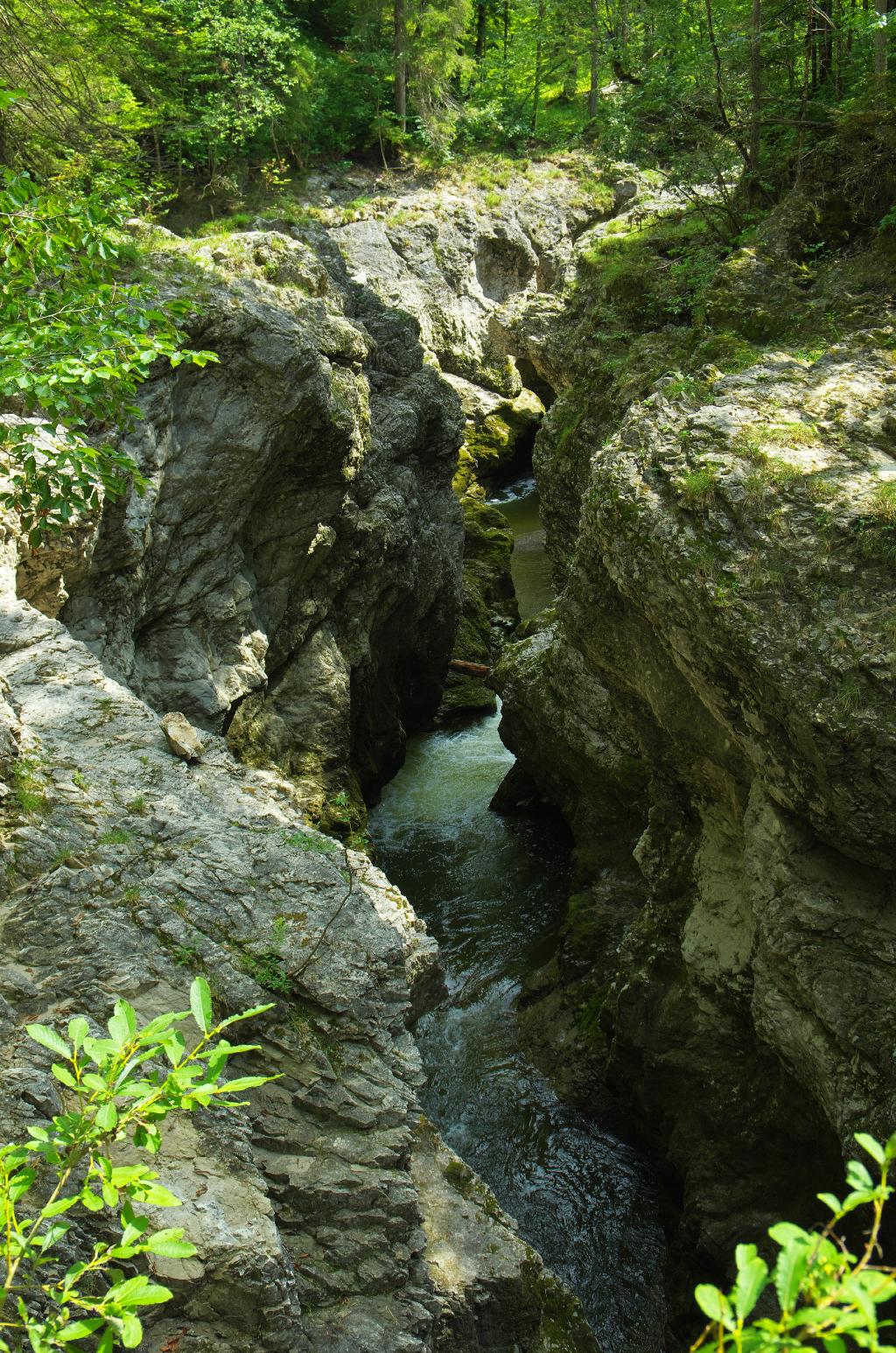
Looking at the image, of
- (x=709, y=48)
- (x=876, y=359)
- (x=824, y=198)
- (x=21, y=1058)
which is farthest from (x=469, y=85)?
(x=21, y=1058)

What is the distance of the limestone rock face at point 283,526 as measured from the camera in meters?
11.0

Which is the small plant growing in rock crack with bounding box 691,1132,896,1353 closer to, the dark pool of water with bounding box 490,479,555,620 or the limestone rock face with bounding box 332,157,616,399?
the dark pool of water with bounding box 490,479,555,620

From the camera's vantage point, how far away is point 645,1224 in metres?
8.73

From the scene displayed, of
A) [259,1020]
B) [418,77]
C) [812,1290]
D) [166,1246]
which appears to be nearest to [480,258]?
[418,77]

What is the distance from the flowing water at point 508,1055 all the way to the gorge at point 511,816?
0.04 m

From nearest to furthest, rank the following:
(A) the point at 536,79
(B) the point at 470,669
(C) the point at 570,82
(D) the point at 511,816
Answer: (D) the point at 511,816, (B) the point at 470,669, (A) the point at 536,79, (C) the point at 570,82

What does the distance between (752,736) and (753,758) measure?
21 cm

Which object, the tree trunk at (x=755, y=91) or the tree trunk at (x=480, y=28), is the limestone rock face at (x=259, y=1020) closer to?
the tree trunk at (x=755, y=91)

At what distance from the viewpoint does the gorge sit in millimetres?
5465

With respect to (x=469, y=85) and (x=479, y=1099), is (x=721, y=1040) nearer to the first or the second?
(x=479, y=1099)

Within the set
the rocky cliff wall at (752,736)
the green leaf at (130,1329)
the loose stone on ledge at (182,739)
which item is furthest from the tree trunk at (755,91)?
the green leaf at (130,1329)

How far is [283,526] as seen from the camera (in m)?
13.2

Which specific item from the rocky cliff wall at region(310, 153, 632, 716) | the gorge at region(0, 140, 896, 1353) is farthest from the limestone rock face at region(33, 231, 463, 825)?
the rocky cliff wall at region(310, 153, 632, 716)

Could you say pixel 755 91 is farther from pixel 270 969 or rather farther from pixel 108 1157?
pixel 108 1157
